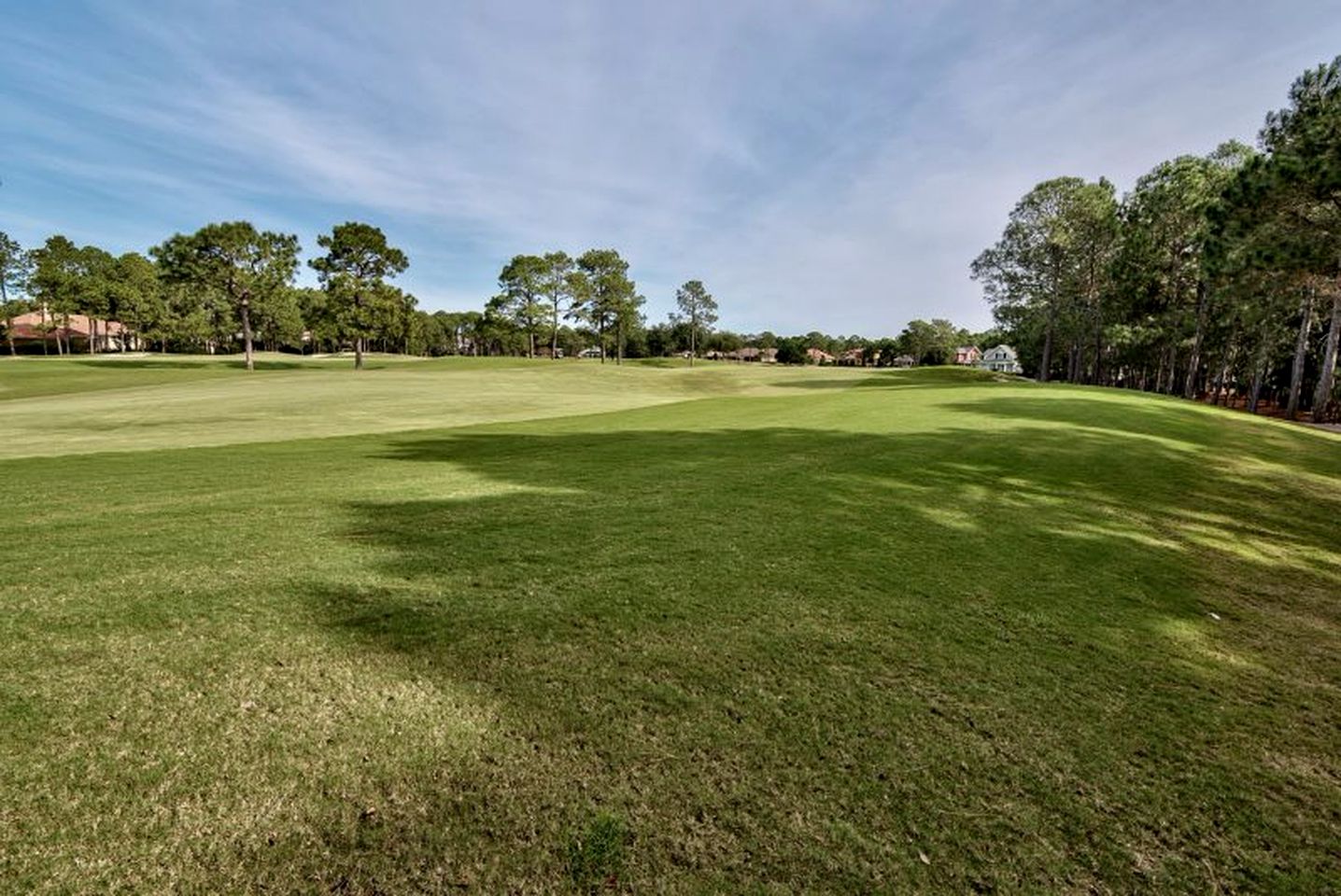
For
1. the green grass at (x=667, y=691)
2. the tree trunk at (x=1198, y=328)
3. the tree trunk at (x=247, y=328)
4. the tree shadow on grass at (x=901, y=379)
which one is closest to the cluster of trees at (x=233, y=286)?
the tree trunk at (x=247, y=328)

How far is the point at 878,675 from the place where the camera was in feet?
12.7

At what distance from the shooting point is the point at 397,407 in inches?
1018

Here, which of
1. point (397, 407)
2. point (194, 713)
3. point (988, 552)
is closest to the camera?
point (194, 713)

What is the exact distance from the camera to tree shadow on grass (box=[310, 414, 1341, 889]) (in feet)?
8.57

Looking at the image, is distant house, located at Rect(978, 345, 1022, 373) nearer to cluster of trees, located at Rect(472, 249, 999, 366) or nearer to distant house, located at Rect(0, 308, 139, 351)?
cluster of trees, located at Rect(472, 249, 999, 366)

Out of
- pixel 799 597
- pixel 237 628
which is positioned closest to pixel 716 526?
pixel 799 597

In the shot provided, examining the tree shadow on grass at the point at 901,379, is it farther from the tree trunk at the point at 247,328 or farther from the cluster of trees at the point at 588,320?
the tree trunk at the point at 247,328

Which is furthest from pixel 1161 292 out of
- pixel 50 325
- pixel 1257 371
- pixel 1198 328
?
pixel 50 325

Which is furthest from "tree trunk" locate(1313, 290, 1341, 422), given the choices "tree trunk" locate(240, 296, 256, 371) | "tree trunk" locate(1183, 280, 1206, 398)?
"tree trunk" locate(240, 296, 256, 371)

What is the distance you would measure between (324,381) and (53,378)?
2407cm

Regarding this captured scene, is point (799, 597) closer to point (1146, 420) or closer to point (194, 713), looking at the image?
point (194, 713)

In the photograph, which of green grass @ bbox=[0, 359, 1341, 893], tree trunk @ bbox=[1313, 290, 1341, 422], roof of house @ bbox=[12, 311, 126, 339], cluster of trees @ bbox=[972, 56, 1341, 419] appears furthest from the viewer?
roof of house @ bbox=[12, 311, 126, 339]

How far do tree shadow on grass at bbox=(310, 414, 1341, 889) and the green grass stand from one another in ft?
0.07

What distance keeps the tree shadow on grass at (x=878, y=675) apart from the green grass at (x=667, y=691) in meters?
0.02
